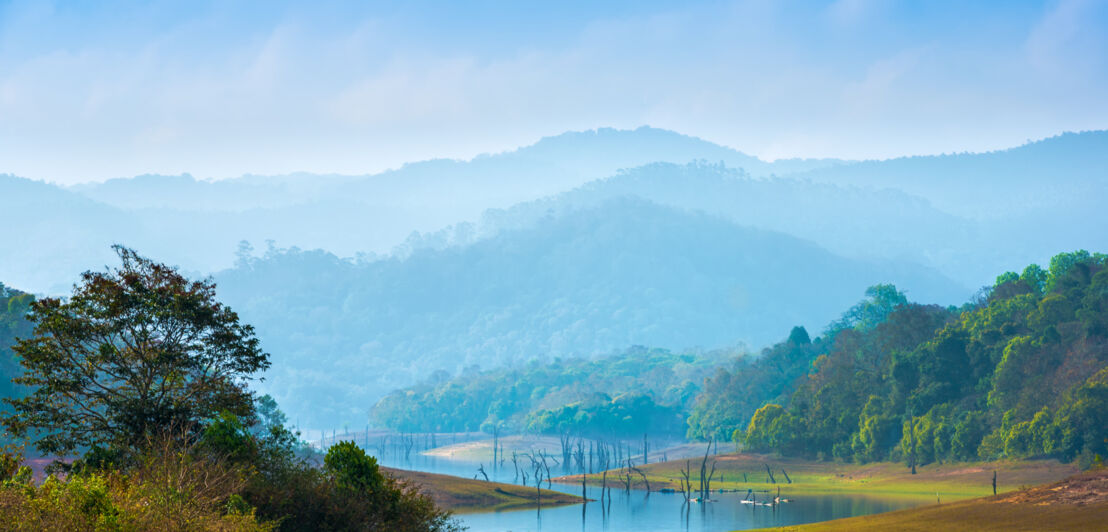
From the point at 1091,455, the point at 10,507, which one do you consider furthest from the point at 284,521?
the point at 1091,455

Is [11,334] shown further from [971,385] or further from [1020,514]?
[971,385]

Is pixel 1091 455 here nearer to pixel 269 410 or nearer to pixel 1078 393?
pixel 1078 393

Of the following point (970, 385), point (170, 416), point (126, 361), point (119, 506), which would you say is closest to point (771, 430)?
point (970, 385)

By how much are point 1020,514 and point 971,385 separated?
68.9m

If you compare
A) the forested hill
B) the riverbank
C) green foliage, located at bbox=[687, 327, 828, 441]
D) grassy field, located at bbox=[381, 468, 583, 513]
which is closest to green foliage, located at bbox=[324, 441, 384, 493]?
the riverbank

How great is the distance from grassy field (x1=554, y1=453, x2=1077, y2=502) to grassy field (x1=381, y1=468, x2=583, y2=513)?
1944 cm

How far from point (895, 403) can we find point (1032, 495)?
65.7 metres

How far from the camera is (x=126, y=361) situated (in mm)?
40188

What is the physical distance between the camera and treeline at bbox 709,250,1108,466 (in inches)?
4174

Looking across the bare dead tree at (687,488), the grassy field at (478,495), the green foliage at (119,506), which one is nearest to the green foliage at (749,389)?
the bare dead tree at (687,488)

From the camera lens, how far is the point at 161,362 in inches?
1583

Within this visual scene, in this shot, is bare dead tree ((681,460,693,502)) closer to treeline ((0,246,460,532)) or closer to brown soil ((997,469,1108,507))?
brown soil ((997,469,1108,507))

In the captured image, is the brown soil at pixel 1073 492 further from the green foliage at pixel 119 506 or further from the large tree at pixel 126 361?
the green foliage at pixel 119 506

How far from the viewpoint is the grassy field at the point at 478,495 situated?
317ft
